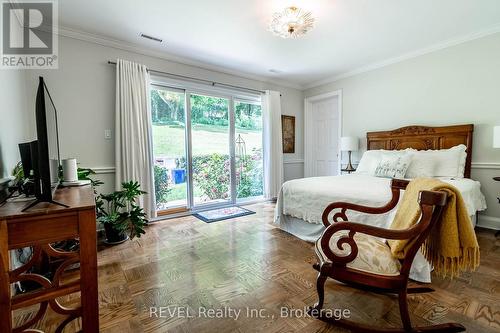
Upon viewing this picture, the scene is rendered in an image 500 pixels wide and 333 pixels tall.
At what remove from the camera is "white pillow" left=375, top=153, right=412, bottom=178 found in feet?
9.64

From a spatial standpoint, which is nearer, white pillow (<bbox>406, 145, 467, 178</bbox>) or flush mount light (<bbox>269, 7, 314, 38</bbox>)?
flush mount light (<bbox>269, 7, 314, 38</bbox>)

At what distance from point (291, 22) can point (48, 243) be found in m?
2.57

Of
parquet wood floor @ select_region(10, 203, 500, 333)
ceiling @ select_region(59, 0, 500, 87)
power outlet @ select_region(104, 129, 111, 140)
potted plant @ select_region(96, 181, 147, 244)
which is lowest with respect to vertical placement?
parquet wood floor @ select_region(10, 203, 500, 333)

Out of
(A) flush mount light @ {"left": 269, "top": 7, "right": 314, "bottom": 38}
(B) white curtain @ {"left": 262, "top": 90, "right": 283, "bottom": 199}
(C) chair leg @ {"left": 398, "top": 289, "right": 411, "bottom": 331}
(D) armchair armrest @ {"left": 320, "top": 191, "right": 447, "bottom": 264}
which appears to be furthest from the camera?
(B) white curtain @ {"left": 262, "top": 90, "right": 283, "bottom": 199}

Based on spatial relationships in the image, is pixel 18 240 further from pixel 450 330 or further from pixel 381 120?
pixel 381 120

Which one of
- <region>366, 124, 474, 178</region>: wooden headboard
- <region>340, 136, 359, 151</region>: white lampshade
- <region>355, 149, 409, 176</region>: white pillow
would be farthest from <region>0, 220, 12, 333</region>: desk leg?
<region>366, 124, 474, 178</region>: wooden headboard

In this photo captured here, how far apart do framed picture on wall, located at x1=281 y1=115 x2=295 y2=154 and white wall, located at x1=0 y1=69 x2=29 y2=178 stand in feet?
13.0

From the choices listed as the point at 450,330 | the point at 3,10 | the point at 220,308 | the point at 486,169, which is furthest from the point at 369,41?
the point at 3,10

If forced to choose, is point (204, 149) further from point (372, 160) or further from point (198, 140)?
point (372, 160)

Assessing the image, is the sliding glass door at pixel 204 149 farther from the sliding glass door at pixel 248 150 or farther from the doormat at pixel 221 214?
the doormat at pixel 221 214

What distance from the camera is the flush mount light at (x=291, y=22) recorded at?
2236 millimetres

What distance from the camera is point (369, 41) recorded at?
3.07 meters

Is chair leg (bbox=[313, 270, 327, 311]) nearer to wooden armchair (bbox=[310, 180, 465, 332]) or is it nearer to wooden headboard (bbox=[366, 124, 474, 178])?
wooden armchair (bbox=[310, 180, 465, 332])

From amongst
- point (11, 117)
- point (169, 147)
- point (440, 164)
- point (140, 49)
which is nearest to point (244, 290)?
point (11, 117)
